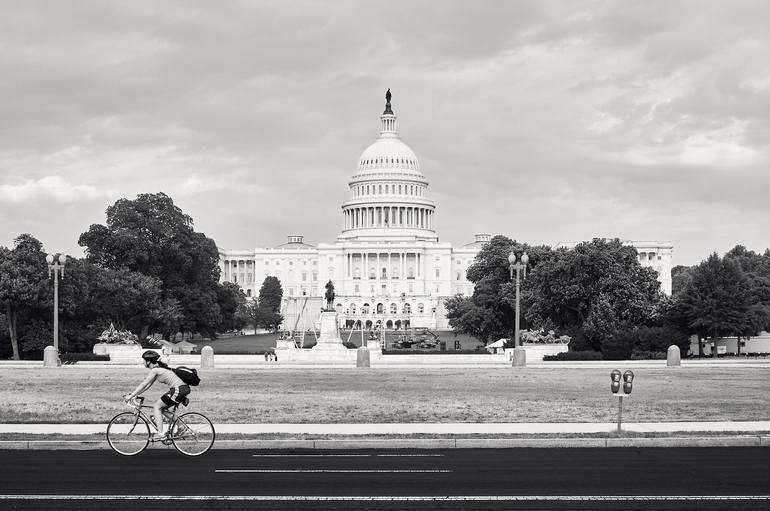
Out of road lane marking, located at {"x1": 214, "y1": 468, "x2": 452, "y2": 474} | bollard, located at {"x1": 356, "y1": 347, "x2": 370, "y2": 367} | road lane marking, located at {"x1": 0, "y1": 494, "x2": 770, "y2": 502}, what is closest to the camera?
road lane marking, located at {"x1": 0, "y1": 494, "x2": 770, "y2": 502}

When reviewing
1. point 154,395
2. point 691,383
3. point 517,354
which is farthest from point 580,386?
point 517,354

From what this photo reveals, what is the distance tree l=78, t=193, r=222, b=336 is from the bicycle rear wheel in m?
63.4

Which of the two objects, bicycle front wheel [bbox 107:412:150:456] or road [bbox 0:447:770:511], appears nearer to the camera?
road [bbox 0:447:770:511]

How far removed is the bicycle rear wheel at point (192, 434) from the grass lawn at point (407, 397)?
18.4 ft

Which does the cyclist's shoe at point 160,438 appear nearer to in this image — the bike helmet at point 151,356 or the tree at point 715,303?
the bike helmet at point 151,356

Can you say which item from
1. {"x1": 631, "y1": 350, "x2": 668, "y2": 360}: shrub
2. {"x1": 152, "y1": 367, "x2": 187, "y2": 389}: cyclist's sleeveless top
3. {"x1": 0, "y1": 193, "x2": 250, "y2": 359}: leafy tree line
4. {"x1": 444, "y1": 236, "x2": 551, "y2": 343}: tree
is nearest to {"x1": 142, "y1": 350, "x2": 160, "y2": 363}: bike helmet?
{"x1": 152, "y1": 367, "x2": 187, "y2": 389}: cyclist's sleeveless top

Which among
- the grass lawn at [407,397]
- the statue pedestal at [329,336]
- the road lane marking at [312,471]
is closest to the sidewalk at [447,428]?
the grass lawn at [407,397]

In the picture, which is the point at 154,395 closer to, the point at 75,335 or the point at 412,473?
the point at 412,473

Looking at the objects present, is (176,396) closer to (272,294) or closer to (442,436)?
(442,436)

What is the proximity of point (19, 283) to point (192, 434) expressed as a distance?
49456mm

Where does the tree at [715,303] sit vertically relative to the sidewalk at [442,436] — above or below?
above

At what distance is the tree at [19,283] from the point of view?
65.2m

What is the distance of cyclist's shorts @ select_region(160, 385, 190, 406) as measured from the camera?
19125 mm

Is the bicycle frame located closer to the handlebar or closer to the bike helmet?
the handlebar
